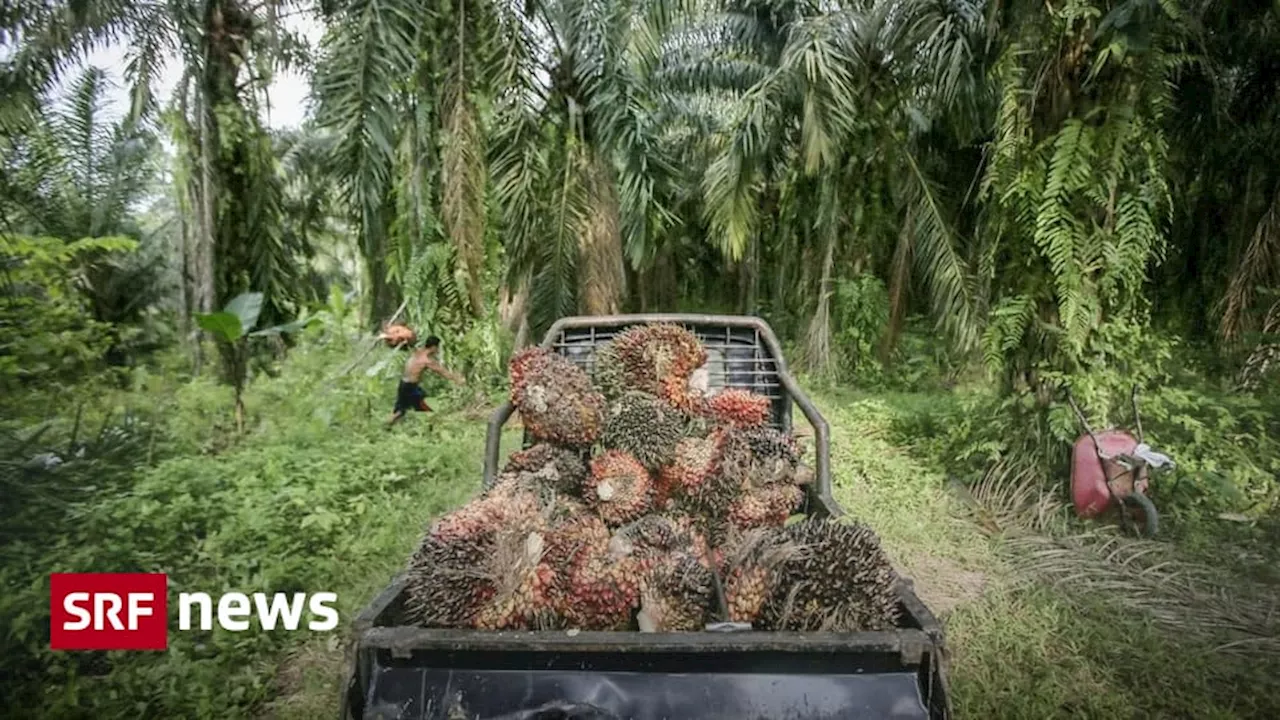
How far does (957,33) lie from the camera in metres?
4.70

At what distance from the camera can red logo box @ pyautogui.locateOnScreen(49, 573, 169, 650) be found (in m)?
1.74

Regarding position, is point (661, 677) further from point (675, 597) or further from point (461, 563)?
point (461, 563)

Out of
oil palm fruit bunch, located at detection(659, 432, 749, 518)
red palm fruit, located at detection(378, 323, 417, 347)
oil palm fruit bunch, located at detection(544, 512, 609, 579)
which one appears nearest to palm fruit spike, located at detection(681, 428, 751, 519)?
oil palm fruit bunch, located at detection(659, 432, 749, 518)

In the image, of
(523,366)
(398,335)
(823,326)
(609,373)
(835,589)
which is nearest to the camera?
(835,589)

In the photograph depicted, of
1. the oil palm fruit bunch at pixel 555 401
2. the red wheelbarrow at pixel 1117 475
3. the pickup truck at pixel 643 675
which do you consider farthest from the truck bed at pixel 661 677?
the red wheelbarrow at pixel 1117 475

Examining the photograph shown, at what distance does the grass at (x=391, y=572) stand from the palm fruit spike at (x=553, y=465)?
82 centimetres

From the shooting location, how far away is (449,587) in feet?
4.22

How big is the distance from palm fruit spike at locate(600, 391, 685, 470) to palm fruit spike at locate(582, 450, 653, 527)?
3cm

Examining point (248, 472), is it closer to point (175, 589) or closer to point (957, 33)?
point (175, 589)

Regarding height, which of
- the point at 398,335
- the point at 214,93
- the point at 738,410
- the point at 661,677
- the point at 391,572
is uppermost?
the point at 214,93

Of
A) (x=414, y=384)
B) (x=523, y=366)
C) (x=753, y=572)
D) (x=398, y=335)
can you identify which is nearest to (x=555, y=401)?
(x=523, y=366)

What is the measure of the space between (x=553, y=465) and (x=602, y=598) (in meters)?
0.63

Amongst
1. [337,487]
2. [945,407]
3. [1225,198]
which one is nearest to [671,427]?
[337,487]

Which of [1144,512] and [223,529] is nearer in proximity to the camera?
[223,529]
